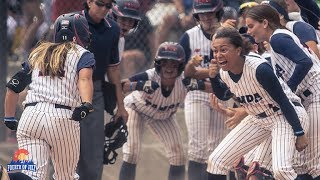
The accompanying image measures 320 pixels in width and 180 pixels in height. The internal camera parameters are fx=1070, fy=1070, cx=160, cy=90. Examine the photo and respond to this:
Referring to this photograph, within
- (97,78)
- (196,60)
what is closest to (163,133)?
(196,60)

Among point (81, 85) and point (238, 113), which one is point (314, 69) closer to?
point (238, 113)

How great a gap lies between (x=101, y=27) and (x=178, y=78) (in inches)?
57.3

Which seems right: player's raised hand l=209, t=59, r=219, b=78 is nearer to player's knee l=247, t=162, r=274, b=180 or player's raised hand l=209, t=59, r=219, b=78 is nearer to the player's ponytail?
the player's ponytail

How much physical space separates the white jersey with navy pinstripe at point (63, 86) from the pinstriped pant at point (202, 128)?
94.2 inches

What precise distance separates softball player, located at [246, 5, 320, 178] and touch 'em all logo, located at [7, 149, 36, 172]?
2.03 metres

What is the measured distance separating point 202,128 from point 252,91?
1947 millimetres

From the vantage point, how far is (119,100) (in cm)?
891

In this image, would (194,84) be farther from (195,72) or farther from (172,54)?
(172,54)

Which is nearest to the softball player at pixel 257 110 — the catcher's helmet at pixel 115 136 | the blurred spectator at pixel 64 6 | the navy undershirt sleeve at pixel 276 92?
the navy undershirt sleeve at pixel 276 92

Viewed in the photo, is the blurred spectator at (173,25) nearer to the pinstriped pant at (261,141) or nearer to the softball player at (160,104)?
the softball player at (160,104)

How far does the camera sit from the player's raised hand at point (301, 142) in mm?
7844

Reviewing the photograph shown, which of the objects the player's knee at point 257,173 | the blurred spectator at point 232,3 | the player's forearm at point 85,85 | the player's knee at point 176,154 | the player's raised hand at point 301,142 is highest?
the blurred spectator at point 232,3

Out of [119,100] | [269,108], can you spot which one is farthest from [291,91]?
[119,100]

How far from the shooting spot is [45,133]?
24.4ft
